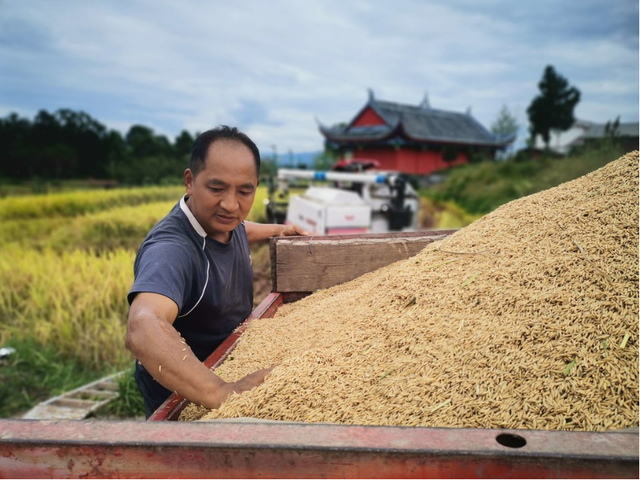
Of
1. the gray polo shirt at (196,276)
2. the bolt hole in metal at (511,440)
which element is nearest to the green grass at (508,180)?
the gray polo shirt at (196,276)

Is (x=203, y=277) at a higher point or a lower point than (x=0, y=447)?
higher

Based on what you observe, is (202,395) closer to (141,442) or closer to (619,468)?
(141,442)

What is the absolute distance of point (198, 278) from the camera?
1560 mm

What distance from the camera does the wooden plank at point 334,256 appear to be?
6.57ft

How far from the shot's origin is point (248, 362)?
1.32m

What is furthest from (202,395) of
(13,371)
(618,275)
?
(13,371)

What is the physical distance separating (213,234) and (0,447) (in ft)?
3.19

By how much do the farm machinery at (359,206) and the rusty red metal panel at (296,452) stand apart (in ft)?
15.6

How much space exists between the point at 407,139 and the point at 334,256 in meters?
21.4

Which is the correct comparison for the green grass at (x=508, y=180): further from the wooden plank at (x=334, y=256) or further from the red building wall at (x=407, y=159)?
the wooden plank at (x=334, y=256)

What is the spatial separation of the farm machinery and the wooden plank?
11.4 feet

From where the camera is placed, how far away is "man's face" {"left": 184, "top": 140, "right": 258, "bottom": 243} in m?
1.52

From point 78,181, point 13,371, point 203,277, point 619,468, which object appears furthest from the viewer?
point 78,181

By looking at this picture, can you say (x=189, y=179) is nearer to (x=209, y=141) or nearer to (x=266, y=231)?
(x=209, y=141)
